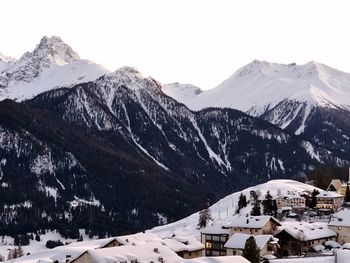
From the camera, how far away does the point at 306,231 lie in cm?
12688

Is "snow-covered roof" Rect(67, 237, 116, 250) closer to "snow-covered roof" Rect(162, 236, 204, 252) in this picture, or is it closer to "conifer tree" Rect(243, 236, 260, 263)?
"snow-covered roof" Rect(162, 236, 204, 252)

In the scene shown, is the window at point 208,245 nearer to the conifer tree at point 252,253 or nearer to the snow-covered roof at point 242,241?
the snow-covered roof at point 242,241

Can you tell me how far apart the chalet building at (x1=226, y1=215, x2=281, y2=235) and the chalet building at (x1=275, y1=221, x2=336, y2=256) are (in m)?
2.48

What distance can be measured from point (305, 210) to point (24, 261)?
254 feet

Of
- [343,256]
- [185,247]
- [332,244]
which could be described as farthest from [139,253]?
→ [332,244]

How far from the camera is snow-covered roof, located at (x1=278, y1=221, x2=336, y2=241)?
12444 cm

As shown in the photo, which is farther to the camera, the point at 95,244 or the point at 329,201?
the point at 329,201

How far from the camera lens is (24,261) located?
143 m

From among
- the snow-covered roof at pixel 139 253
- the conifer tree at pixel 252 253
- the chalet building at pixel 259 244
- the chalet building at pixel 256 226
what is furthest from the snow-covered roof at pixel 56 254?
the chalet building at pixel 256 226

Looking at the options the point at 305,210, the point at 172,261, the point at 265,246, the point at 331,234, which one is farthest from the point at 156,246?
the point at 305,210

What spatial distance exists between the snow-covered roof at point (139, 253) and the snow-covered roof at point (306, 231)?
29.6m

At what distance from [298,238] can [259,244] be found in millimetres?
14202

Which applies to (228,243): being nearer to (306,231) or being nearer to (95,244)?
(306,231)

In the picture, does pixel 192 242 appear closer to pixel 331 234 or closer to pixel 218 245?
pixel 218 245
